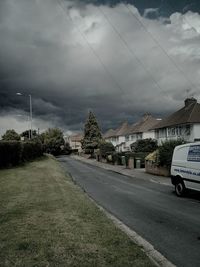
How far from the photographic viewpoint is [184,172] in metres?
14.6

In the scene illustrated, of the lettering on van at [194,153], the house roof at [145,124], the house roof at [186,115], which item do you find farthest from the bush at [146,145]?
the lettering on van at [194,153]

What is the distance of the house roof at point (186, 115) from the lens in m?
47.1

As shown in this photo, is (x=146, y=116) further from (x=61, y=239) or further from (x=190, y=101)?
(x=61, y=239)

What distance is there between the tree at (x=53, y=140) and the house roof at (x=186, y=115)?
53.8 metres

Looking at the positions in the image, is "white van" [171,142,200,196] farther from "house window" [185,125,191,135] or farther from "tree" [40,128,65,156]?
"tree" [40,128,65,156]

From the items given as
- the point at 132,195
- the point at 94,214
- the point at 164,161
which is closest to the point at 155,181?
the point at 164,161

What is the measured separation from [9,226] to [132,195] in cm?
862

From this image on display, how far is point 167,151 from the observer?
85.4ft

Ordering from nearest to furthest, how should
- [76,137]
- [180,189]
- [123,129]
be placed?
[180,189] → [123,129] → [76,137]

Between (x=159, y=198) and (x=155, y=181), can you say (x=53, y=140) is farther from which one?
(x=159, y=198)

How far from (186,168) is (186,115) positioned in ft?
118

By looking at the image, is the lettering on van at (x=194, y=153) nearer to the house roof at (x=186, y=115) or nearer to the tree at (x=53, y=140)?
the house roof at (x=186, y=115)

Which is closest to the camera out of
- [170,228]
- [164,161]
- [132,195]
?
[170,228]

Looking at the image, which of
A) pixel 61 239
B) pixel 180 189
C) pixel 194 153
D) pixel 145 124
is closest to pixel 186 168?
pixel 194 153
